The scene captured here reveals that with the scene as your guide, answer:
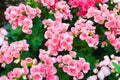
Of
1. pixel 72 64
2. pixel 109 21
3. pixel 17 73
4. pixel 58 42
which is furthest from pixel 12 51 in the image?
pixel 109 21

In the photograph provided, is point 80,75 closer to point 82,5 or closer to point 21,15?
point 21,15

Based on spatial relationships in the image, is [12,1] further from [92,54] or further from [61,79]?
[61,79]

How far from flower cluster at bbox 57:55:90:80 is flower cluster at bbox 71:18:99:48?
0.20 metres

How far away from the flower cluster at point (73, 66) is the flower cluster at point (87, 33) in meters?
0.20

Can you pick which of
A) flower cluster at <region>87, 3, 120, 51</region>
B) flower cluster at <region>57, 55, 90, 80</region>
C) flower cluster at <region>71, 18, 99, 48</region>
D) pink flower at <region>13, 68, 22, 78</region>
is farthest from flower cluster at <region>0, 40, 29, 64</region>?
flower cluster at <region>87, 3, 120, 51</region>

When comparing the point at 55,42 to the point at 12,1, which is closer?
the point at 55,42

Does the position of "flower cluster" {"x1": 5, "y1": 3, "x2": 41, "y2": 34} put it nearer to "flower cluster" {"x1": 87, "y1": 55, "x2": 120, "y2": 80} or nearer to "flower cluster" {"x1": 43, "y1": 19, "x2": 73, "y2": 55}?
"flower cluster" {"x1": 43, "y1": 19, "x2": 73, "y2": 55}

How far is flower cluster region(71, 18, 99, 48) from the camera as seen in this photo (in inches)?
107

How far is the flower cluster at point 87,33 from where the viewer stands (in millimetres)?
2721

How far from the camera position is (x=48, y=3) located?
3010mm

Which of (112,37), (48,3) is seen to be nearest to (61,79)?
(112,37)

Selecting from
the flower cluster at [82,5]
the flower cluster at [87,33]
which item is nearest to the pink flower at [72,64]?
the flower cluster at [87,33]

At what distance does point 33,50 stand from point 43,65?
1.15 feet

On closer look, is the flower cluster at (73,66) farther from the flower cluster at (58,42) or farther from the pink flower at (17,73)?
the pink flower at (17,73)
